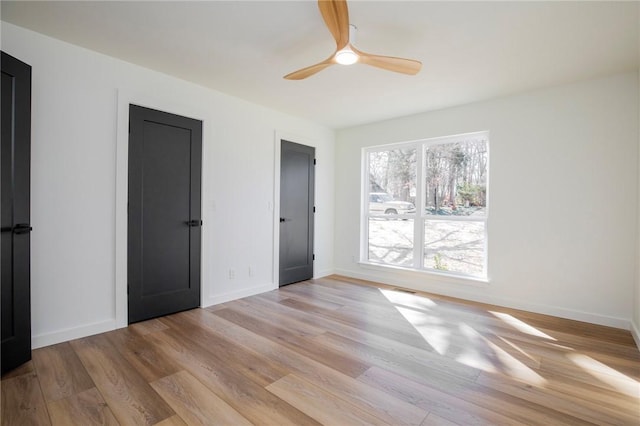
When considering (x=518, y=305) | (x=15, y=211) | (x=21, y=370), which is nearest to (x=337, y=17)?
(x=15, y=211)

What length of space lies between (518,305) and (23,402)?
4.49 meters

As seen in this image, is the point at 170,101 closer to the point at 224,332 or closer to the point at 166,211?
the point at 166,211

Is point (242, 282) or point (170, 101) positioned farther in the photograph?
point (242, 282)

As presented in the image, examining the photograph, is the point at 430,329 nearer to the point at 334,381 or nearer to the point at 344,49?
the point at 334,381

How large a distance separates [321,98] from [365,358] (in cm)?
297

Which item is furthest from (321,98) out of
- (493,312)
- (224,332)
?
(493,312)

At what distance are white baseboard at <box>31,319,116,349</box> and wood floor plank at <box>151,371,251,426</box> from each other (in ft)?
3.85

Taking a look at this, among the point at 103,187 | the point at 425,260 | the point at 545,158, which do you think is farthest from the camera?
the point at 425,260

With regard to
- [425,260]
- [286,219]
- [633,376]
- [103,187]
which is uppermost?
[103,187]

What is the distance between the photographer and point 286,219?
15.0ft

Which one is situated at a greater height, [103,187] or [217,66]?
[217,66]

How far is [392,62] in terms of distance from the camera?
229cm

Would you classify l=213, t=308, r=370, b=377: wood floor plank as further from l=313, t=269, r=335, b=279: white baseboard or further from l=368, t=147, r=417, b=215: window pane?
l=368, t=147, r=417, b=215: window pane

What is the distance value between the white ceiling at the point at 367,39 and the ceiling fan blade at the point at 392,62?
26cm
